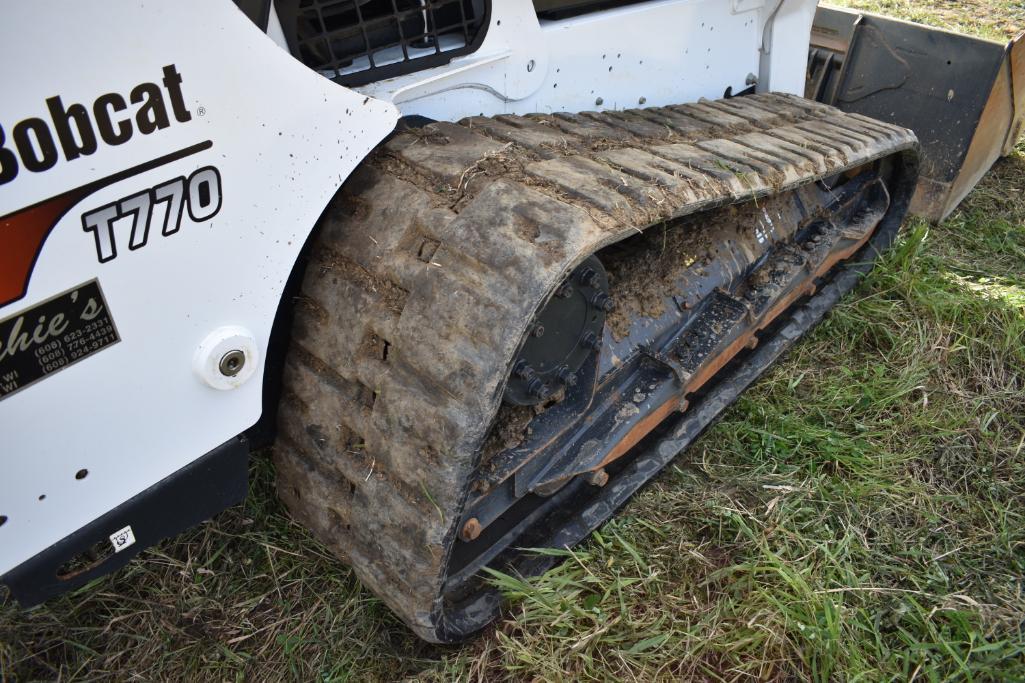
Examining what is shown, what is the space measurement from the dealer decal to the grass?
923 millimetres

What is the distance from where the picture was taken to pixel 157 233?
1.30m

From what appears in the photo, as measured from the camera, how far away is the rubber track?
4.80 ft

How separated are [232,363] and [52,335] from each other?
324 millimetres

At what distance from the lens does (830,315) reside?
119 inches

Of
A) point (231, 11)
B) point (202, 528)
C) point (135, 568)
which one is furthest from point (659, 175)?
point (135, 568)

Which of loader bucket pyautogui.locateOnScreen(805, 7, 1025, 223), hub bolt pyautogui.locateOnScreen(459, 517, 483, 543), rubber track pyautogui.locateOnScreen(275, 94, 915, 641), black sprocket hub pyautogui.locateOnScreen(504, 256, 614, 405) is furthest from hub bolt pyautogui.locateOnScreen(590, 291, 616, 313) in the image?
loader bucket pyautogui.locateOnScreen(805, 7, 1025, 223)

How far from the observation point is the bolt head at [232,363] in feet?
4.82

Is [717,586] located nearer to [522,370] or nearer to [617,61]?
[522,370]

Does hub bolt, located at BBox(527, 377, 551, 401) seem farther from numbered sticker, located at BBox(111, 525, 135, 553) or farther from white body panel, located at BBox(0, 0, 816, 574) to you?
numbered sticker, located at BBox(111, 525, 135, 553)

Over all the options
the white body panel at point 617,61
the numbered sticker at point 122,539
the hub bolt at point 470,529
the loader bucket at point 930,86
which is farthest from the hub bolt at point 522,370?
the loader bucket at point 930,86

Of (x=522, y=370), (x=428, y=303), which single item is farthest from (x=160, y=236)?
A: (x=522, y=370)

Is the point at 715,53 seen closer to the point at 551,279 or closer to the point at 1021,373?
the point at 1021,373

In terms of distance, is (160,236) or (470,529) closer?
(160,236)

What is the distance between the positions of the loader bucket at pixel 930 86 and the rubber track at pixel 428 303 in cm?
212
